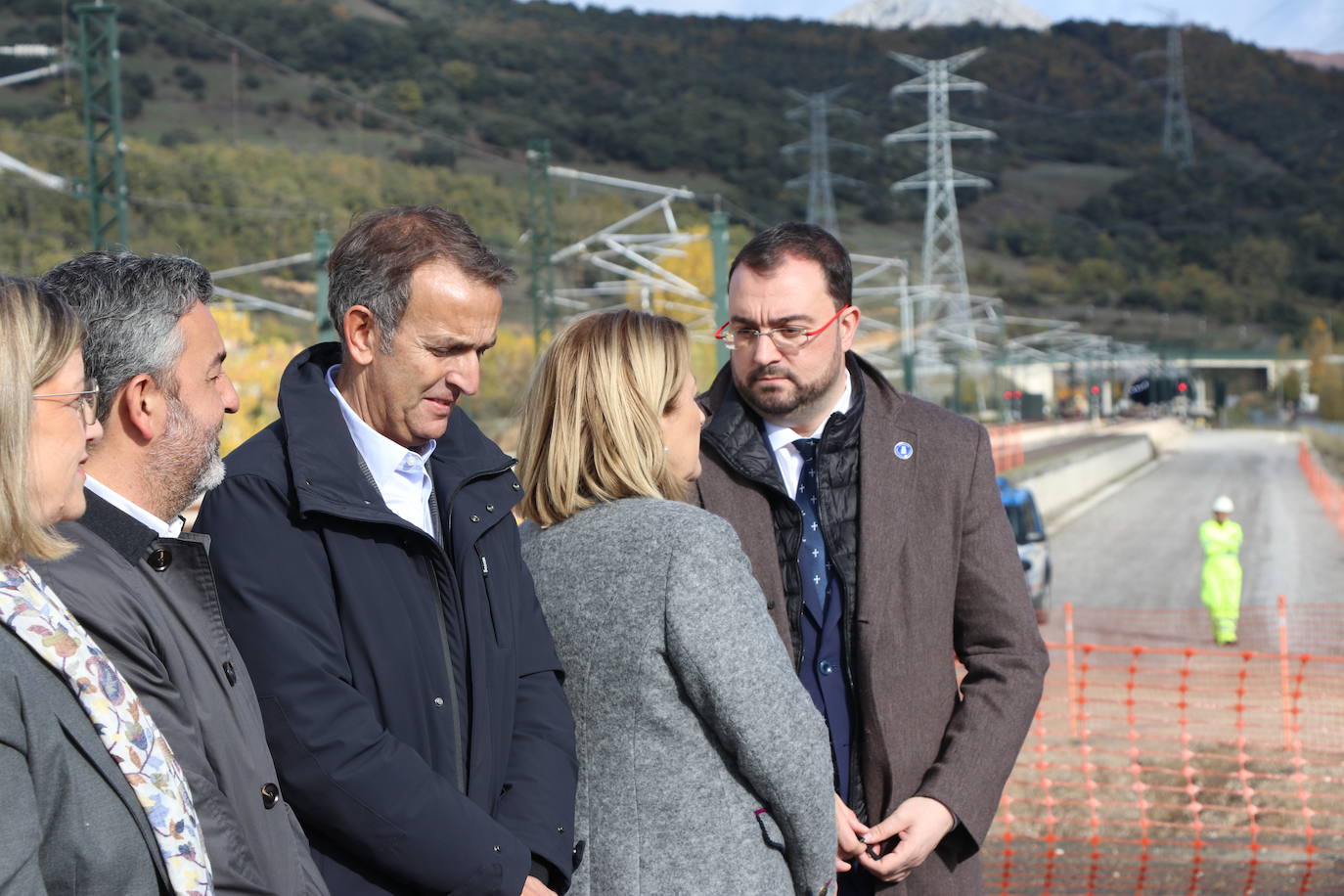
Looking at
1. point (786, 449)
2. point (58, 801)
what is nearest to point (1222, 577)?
point (786, 449)

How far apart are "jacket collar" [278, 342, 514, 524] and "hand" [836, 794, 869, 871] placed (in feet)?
3.24

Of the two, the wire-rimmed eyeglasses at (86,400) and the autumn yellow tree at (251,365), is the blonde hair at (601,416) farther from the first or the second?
the autumn yellow tree at (251,365)

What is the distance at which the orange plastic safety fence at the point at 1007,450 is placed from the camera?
3522cm

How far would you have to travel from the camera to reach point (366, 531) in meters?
2.46

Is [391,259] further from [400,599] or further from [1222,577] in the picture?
[1222,577]

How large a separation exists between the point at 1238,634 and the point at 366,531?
15.4m

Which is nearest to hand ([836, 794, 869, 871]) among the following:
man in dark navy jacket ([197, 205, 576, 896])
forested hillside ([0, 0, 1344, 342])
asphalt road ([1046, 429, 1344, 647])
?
man in dark navy jacket ([197, 205, 576, 896])

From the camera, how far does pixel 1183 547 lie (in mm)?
26516

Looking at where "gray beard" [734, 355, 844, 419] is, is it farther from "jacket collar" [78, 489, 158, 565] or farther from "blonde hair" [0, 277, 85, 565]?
"blonde hair" [0, 277, 85, 565]

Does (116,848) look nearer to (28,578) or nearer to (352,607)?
(28,578)

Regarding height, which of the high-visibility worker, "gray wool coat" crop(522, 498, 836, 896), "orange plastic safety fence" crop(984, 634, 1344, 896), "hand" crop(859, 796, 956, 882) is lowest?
"orange plastic safety fence" crop(984, 634, 1344, 896)

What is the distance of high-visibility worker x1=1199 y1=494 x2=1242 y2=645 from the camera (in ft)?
48.9

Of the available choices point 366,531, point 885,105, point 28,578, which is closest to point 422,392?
point 366,531

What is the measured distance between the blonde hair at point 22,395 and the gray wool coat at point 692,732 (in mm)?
1032
